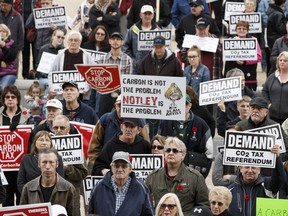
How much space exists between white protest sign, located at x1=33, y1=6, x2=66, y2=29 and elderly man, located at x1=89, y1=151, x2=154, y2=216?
32.3 ft

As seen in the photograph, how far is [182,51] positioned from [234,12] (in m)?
2.86

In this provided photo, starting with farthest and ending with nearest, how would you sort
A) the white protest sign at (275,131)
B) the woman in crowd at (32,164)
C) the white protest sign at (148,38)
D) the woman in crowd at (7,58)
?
the woman in crowd at (7,58) < the white protest sign at (148,38) < the white protest sign at (275,131) < the woman in crowd at (32,164)

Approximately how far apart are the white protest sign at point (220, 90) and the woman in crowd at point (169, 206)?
5.70 m

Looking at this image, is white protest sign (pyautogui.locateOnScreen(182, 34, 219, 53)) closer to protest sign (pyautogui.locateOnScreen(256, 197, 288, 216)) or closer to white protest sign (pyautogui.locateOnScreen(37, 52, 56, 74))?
white protest sign (pyautogui.locateOnScreen(37, 52, 56, 74))

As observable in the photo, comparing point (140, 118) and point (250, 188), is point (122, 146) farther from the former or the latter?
point (250, 188)

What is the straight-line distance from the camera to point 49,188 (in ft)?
57.5

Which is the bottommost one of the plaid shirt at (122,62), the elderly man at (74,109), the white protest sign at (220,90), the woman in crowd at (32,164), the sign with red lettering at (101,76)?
the woman in crowd at (32,164)

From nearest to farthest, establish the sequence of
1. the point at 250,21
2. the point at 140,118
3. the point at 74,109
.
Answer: the point at 140,118
the point at 74,109
the point at 250,21

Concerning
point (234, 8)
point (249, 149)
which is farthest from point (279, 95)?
point (234, 8)

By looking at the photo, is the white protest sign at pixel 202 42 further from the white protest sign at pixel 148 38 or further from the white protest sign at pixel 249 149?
the white protest sign at pixel 249 149

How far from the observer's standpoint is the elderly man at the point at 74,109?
21.1 metres

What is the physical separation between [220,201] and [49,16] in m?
10.7

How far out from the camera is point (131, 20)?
92.0ft

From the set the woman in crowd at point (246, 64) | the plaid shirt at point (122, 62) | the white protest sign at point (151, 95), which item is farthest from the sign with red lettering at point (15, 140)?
the woman in crowd at point (246, 64)
